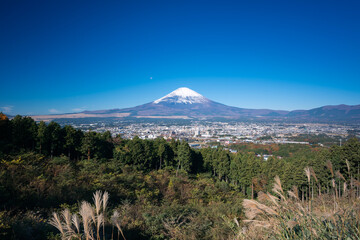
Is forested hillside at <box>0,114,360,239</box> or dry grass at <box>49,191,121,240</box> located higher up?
dry grass at <box>49,191,121,240</box>

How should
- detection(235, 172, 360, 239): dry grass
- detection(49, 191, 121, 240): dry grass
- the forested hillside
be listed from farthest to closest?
the forested hillside < detection(235, 172, 360, 239): dry grass < detection(49, 191, 121, 240): dry grass

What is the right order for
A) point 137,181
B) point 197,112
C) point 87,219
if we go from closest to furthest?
point 87,219 < point 137,181 < point 197,112

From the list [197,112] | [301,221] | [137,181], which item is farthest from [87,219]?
[197,112]

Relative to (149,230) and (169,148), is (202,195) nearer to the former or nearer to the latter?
(149,230)

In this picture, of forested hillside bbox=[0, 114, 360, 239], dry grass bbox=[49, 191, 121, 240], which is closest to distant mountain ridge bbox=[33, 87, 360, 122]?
forested hillside bbox=[0, 114, 360, 239]

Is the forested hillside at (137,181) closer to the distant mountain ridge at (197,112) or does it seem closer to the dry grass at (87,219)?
the dry grass at (87,219)

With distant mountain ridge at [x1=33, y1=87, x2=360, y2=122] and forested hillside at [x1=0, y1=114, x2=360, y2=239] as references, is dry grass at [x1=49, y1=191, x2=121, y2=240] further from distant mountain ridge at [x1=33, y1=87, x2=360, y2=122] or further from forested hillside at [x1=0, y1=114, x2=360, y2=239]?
distant mountain ridge at [x1=33, y1=87, x2=360, y2=122]

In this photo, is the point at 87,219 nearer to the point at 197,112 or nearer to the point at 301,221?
the point at 301,221

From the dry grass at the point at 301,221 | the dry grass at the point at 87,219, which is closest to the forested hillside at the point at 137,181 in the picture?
the dry grass at the point at 87,219

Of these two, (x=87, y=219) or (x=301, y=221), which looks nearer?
(x=87, y=219)
